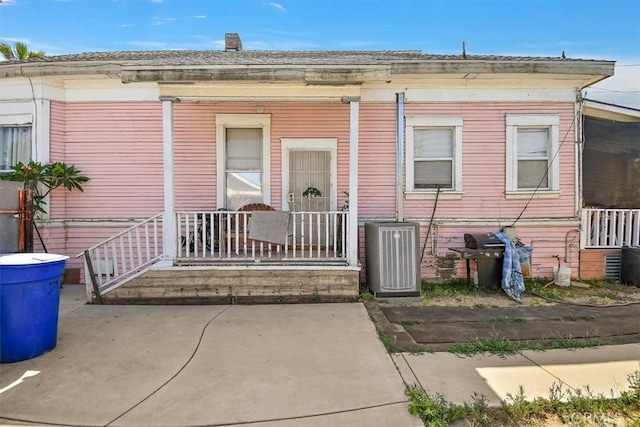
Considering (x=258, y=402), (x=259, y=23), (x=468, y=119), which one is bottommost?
(x=258, y=402)

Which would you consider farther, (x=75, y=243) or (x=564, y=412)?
(x=75, y=243)

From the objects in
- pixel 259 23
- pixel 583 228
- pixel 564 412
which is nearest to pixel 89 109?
pixel 259 23

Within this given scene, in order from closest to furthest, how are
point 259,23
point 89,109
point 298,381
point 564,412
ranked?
point 564,412 < point 298,381 < point 89,109 < point 259,23

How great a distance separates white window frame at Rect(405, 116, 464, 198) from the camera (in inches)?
268

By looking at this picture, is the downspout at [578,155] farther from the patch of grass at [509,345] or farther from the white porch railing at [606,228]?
the patch of grass at [509,345]

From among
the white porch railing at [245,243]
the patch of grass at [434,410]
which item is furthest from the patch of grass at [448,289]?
the patch of grass at [434,410]

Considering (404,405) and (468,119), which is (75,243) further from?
(468,119)

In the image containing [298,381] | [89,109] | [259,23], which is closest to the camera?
[298,381]

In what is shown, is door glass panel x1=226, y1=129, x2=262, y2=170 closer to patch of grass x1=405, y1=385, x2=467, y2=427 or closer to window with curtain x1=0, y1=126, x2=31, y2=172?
window with curtain x1=0, y1=126, x2=31, y2=172

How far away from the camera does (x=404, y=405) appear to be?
275 cm

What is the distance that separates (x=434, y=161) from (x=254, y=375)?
5181 mm

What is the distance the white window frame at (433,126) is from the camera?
681 centimetres

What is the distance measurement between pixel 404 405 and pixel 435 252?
14.5 ft

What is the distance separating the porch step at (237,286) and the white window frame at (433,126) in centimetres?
227
